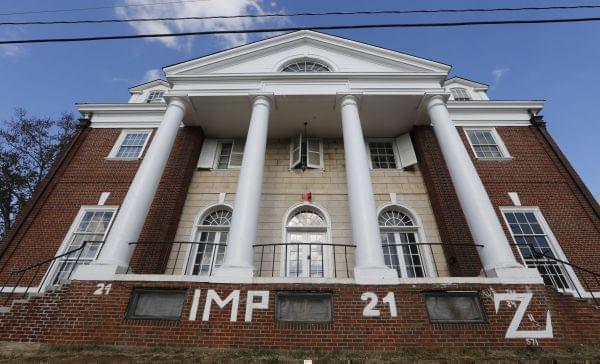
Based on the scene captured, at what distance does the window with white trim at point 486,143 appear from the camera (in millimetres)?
12049

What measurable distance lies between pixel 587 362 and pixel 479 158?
805cm

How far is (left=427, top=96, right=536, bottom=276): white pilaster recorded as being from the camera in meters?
6.95

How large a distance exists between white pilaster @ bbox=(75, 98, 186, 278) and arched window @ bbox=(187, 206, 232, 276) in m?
2.21

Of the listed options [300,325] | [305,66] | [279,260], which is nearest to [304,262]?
[279,260]

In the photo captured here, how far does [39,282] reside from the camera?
8.87 m

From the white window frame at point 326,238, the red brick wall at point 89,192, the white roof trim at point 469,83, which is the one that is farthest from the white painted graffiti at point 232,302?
the white roof trim at point 469,83

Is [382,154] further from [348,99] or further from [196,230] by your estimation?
[196,230]

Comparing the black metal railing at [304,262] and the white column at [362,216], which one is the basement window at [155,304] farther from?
the white column at [362,216]

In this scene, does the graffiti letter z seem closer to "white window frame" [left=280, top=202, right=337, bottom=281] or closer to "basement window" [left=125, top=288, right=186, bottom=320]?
"white window frame" [left=280, top=202, right=337, bottom=281]

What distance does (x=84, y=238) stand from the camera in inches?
393

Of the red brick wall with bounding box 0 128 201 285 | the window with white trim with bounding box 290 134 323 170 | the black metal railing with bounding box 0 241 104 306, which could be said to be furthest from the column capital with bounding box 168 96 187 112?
the black metal railing with bounding box 0 241 104 306

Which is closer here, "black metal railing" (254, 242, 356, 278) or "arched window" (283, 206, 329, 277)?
"black metal railing" (254, 242, 356, 278)

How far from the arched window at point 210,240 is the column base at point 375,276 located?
443 centimetres

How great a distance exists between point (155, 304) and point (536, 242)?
11.4m
